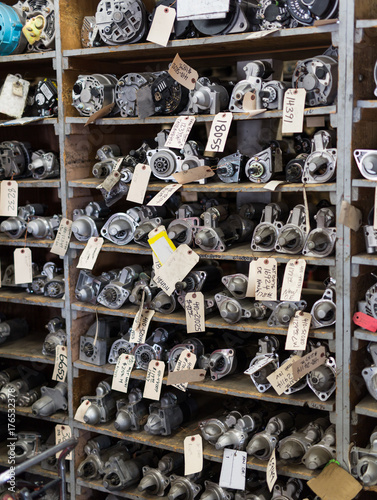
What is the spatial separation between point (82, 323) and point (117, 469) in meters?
0.73

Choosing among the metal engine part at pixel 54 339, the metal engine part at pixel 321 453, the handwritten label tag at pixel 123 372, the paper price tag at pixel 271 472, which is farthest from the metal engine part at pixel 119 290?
the metal engine part at pixel 321 453

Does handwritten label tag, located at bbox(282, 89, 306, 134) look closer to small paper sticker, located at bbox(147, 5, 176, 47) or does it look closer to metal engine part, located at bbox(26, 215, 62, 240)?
small paper sticker, located at bbox(147, 5, 176, 47)

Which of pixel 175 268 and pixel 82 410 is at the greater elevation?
pixel 175 268

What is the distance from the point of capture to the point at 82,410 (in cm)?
327

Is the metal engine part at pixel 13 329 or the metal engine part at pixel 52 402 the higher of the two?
the metal engine part at pixel 13 329

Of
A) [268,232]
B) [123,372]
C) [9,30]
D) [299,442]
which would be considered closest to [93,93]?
[9,30]

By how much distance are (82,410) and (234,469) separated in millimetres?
846

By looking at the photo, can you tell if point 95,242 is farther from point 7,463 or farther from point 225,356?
point 7,463

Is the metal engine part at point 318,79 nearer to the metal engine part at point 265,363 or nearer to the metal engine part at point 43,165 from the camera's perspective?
the metal engine part at point 265,363

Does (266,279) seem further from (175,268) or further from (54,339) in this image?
(54,339)

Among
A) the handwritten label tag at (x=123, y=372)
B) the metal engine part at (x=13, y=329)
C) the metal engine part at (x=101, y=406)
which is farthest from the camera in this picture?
the metal engine part at (x=13, y=329)

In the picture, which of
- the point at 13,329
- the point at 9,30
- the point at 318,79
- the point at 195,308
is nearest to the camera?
the point at 318,79

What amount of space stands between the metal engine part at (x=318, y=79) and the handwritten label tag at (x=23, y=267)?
1634 millimetres

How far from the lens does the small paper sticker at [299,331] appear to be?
265 centimetres
